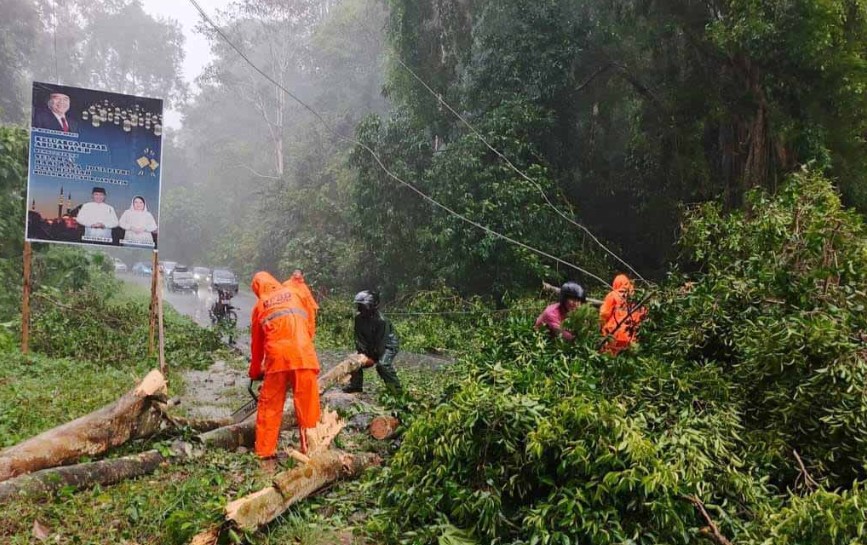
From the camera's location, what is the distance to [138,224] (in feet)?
26.9

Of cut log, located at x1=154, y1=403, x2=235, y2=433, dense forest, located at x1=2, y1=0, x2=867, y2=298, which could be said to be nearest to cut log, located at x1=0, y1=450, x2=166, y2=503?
cut log, located at x1=154, y1=403, x2=235, y2=433

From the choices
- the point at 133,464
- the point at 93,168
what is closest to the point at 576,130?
the point at 93,168

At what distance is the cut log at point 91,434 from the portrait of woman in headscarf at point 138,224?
13.1 ft

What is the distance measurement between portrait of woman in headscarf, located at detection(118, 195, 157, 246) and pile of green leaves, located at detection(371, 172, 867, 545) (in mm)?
5686

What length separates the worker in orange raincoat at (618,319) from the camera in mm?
4918

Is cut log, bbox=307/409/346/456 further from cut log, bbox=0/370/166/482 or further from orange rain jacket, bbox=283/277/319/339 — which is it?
cut log, bbox=0/370/166/482

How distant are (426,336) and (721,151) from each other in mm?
6854

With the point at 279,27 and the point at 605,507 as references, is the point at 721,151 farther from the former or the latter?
the point at 279,27

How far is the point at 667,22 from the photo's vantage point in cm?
1138

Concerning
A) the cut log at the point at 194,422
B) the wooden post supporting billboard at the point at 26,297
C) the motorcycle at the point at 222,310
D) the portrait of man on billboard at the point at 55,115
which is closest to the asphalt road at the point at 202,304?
the motorcycle at the point at 222,310

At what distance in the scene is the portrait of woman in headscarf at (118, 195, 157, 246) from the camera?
8180mm

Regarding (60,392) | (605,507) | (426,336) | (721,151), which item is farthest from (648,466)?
(721,151)

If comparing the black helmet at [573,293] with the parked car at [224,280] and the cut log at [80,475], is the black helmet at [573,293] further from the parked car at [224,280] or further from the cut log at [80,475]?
the parked car at [224,280]

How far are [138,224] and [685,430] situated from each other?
7.48 meters
